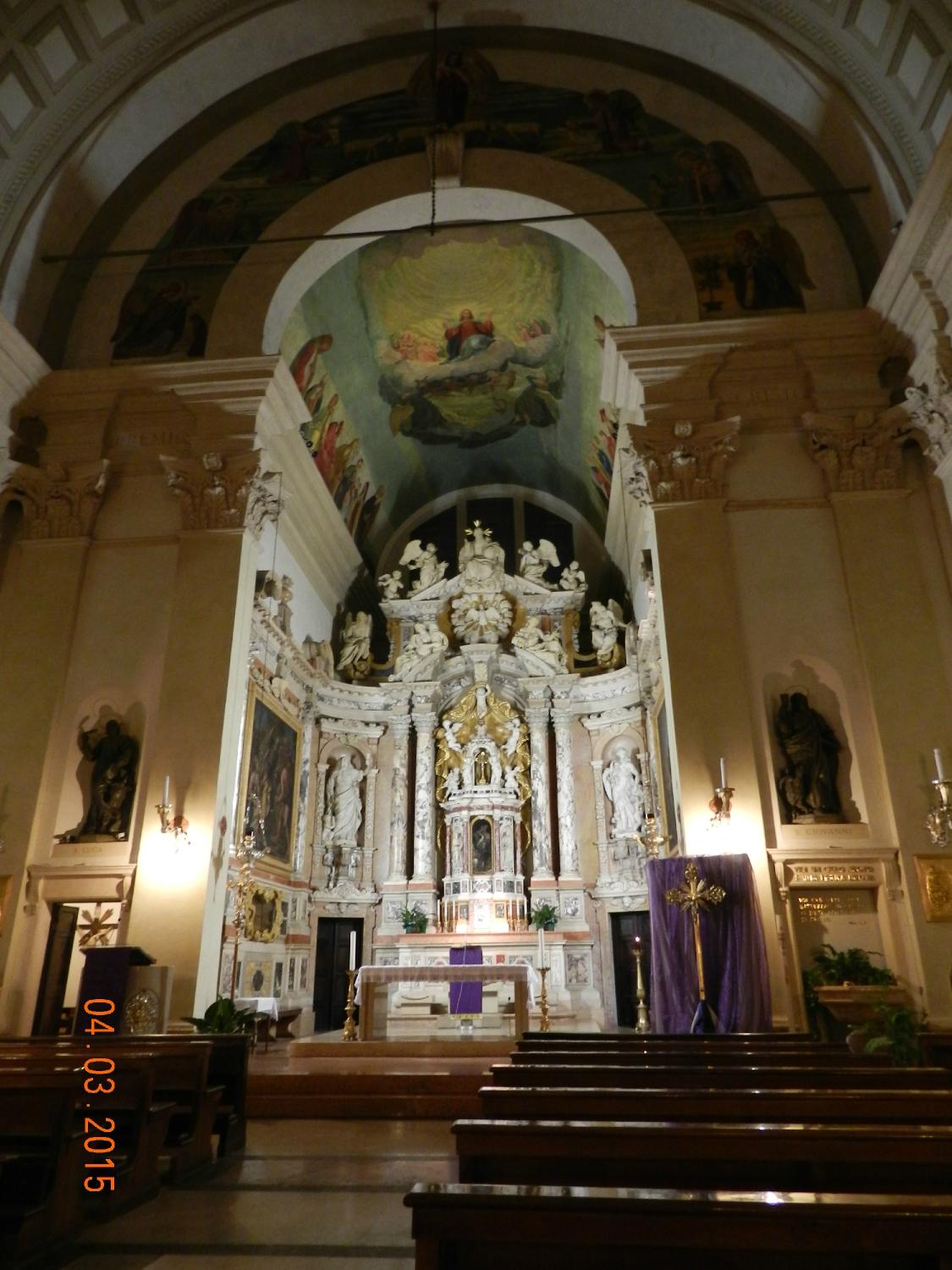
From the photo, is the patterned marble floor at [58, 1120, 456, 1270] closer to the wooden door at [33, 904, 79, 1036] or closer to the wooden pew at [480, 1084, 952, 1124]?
the wooden pew at [480, 1084, 952, 1124]

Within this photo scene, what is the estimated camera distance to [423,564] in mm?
18750

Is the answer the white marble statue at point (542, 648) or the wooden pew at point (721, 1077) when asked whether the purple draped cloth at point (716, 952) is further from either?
the white marble statue at point (542, 648)

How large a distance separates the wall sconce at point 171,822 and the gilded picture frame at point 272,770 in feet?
9.21

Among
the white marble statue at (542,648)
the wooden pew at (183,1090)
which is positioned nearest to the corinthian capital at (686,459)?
the white marble statue at (542,648)

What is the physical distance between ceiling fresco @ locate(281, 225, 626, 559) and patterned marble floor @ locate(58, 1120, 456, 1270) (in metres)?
11.9

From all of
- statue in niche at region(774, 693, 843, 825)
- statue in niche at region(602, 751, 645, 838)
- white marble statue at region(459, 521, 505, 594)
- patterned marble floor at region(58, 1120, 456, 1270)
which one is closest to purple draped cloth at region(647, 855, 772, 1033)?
statue in niche at region(774, 693, 843, 825)

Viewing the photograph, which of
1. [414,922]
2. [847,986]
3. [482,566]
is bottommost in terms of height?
[847,986]

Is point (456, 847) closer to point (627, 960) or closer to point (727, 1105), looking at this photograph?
point (627, 960)

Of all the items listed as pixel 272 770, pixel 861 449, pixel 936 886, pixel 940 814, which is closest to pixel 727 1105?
pixel 940 814

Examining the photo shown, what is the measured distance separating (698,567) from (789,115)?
705 centimetres

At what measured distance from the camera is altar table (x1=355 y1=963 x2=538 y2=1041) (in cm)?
1091

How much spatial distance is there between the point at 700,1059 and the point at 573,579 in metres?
→ 13.9

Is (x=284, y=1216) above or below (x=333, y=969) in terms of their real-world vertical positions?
below

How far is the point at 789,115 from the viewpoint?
12414 mm
